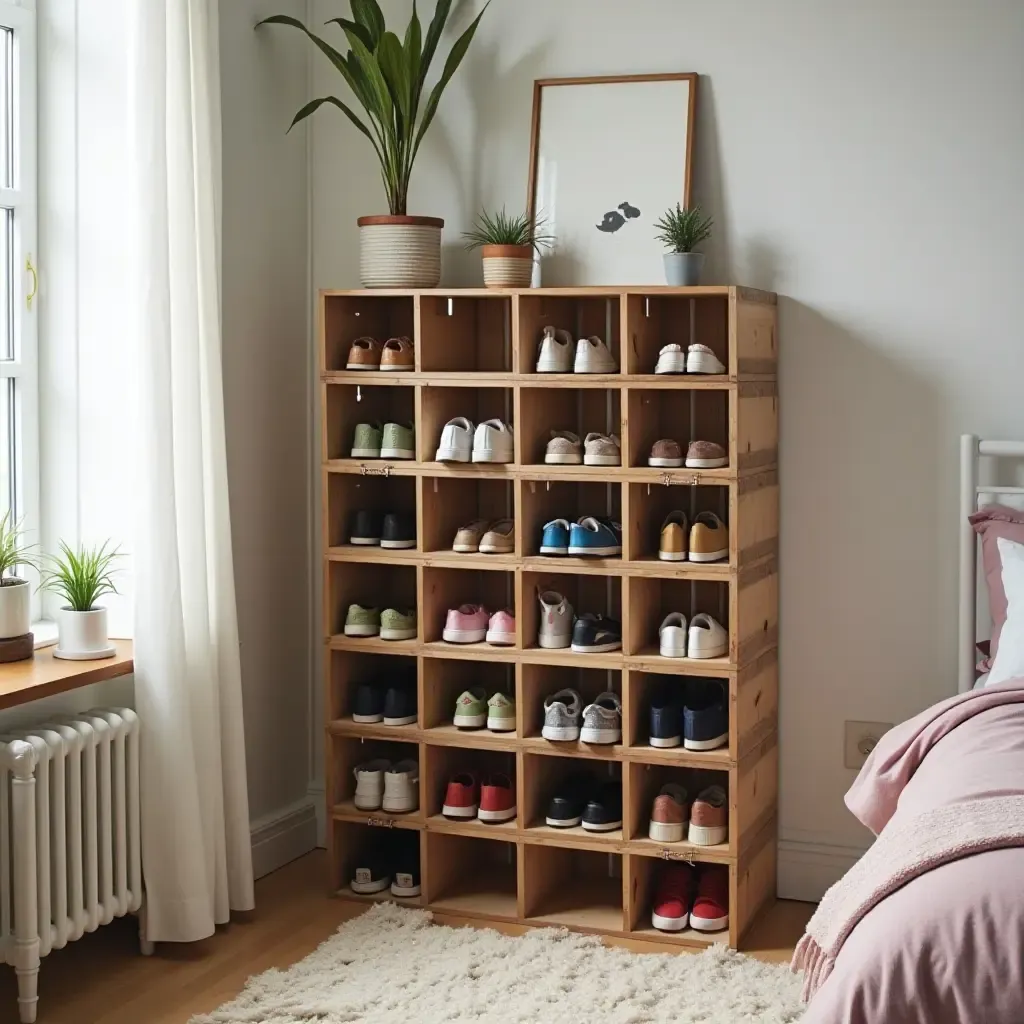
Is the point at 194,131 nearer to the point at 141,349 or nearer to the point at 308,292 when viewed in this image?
the point at 141,349

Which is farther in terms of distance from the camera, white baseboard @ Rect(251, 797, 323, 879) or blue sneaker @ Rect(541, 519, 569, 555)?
white baseboard @ Rect(251, 797, 323, 879)

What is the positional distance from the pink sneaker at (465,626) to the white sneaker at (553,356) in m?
0.63

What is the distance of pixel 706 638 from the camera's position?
322cm

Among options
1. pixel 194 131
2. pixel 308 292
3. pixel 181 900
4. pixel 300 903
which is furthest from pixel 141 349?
pixel 300 903

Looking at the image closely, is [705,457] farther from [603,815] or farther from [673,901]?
[673,901]

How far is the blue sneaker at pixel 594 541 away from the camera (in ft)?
10.8

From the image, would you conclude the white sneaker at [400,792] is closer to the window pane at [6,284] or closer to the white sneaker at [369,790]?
the white sneaker at [369,790]

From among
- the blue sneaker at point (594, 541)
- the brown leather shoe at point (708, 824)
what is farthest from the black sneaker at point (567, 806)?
the blue sneaker at point (594, 541)

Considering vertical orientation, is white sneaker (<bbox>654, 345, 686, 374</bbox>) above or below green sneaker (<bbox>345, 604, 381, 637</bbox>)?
above

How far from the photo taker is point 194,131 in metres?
3.18

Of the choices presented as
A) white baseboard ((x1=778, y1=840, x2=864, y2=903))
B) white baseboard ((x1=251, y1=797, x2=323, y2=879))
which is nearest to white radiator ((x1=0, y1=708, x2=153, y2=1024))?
white baseboard ((x1=251, y1=797, x2=323, y2=879))

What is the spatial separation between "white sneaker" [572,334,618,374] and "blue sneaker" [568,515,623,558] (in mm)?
359

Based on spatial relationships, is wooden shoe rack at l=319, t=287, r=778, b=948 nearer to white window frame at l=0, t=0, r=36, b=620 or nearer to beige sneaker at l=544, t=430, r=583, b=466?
beige sneaker at l=544, t=430, r=583, b=466

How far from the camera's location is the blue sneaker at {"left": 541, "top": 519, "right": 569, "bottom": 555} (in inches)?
132
